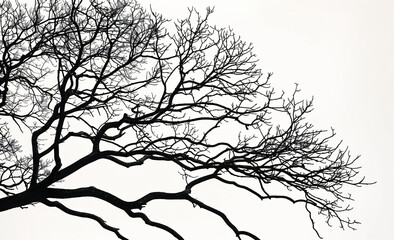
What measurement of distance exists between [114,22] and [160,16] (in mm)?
938

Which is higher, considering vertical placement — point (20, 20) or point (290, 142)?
point (20, 20)

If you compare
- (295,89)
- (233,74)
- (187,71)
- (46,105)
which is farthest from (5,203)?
(295,89)

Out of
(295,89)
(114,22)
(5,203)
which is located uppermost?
(114,22)

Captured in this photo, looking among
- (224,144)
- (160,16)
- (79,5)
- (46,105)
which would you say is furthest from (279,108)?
(46,105)

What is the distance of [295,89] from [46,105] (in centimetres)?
593

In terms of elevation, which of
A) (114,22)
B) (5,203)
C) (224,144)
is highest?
(114,22)

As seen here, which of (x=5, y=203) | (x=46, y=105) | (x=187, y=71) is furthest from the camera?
(x=46, y=105)

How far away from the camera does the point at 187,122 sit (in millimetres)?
12844

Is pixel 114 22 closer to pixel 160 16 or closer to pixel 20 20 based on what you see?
pixel 160 16

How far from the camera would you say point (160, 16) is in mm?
12523

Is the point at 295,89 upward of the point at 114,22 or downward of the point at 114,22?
downward

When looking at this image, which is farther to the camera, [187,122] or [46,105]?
[46,105]

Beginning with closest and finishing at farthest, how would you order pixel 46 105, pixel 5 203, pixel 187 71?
pixel 5 203 < pixel 187 71 < pixel 46 105

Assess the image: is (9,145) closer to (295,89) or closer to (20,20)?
(20,20)
